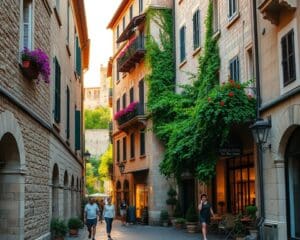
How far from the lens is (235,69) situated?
22781 millimetres

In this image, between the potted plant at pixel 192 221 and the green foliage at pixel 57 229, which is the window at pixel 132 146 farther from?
the green foliage at pixel 57 229

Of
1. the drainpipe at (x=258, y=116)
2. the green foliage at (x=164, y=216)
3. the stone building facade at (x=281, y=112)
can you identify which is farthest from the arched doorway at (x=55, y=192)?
the green foliage at (x=164, y=216)

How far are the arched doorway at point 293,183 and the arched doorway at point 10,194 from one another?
7525 mm

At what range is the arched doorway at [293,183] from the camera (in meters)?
16.2

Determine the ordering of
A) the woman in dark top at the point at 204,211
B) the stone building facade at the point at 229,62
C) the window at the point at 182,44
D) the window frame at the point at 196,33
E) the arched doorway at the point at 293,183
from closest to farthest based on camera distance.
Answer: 1. the arched doorway at the point at 293,183
2. the woman in dark top at the point at 204,211
3. the stone building facade at the point at 229,62
4. the window frame at the point at 196,33
5. the window at the point at 182,44

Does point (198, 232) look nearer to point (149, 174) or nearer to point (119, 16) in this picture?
point (149, 174)

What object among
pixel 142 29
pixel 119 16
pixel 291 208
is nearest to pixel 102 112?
pixel 119 16

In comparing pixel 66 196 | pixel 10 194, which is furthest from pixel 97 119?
pixel 10 194

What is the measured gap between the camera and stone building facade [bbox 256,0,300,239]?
51.2 ft

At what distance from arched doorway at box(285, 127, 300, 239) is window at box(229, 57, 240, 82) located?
621 cm

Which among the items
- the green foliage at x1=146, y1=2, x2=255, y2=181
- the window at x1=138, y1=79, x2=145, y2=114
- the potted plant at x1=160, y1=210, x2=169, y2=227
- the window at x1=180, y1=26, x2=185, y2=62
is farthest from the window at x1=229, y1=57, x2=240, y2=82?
the window at x1=138, y1=79, x2=145, y2=114

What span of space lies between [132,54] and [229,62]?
15082mm

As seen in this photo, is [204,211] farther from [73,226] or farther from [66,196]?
[66,196]

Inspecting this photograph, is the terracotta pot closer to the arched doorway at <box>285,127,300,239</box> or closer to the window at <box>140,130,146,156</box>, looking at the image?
the arched doorway at <box>285,127,300,239</box>
